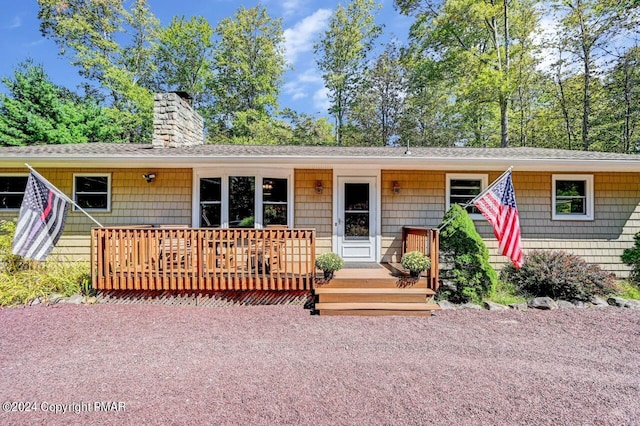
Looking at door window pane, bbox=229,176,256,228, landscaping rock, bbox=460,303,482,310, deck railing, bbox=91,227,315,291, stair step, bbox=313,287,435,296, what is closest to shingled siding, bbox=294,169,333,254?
door window pane, bbox=229,176,256,228

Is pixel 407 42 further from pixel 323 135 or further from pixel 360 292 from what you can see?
pixel 360 292

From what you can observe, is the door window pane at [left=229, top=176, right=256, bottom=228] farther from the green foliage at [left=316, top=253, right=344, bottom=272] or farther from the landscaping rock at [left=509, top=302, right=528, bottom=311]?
the landscaping rock at [left=509, top=302, right=528, bottom=311]

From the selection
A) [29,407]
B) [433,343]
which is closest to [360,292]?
[433,343]

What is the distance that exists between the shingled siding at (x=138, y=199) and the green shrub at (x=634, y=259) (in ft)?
32.7

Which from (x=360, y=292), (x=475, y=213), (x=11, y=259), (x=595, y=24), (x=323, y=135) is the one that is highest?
(x=595, y=24)

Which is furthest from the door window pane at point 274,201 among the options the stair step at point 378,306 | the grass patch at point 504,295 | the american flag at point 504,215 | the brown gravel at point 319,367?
the grass patch at point 504,295

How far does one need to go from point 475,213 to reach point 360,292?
3740 mm

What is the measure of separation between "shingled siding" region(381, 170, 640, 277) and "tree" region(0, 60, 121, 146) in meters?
16.5

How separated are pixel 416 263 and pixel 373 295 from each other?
95 cm

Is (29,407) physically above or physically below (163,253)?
below

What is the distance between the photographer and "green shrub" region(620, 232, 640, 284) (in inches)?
258

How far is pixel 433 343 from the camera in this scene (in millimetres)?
3912

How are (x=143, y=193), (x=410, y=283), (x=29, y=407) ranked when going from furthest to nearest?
(x=143, y=193), (x=410, y=283), (x=29, y=407)

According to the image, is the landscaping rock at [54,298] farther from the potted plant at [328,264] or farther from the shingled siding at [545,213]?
the shingled siding at [545,213]
